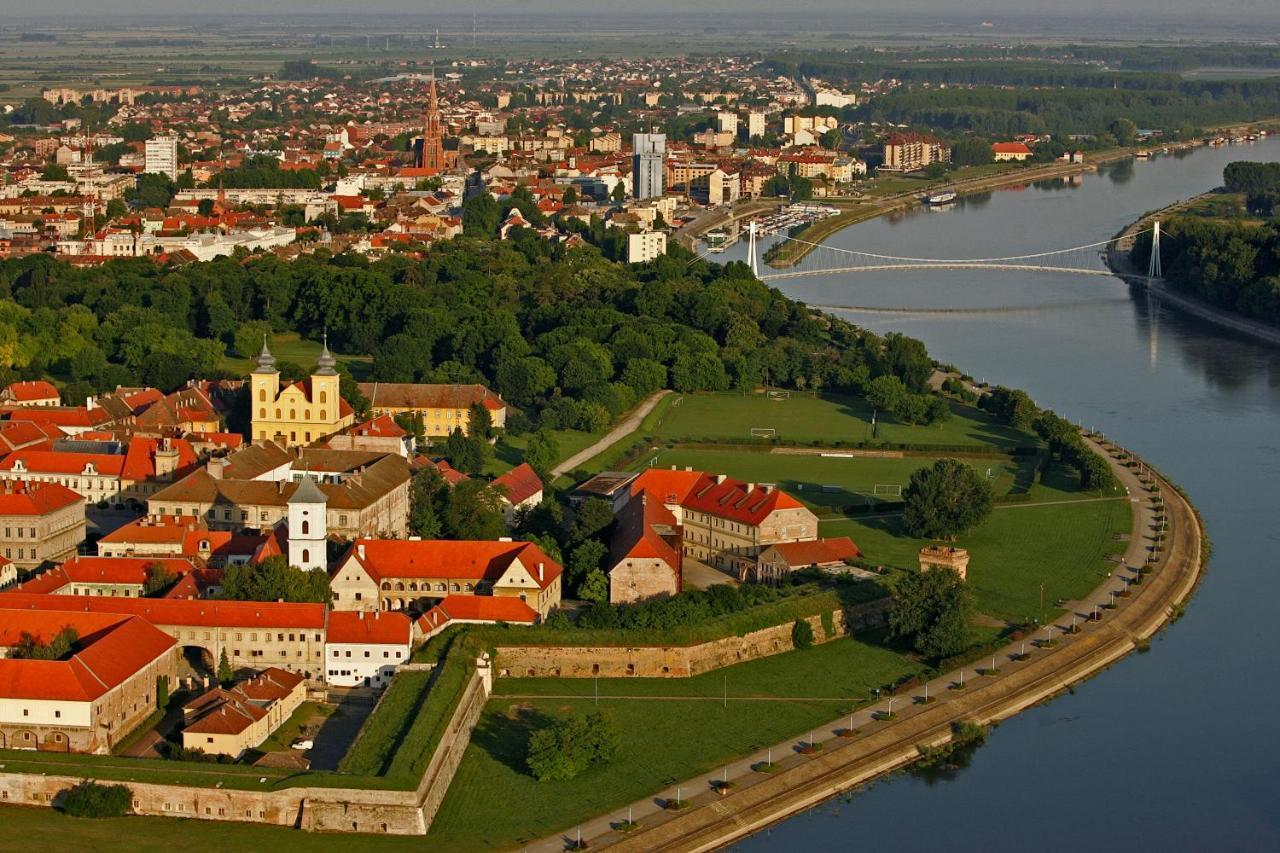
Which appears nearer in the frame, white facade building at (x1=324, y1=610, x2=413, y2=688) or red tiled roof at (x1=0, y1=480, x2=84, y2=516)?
white facade building at (x1=324, y1=610, x2=413, y2=688)

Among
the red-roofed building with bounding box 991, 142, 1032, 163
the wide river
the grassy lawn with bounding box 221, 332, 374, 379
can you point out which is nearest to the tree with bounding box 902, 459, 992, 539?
the wide river

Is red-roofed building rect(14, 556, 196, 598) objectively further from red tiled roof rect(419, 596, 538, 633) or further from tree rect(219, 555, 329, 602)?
red tiled roof rect(419, 596, 538, 633)

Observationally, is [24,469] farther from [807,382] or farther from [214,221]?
[214,221]

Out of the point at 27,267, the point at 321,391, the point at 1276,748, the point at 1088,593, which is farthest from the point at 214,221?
the point at 1276,748

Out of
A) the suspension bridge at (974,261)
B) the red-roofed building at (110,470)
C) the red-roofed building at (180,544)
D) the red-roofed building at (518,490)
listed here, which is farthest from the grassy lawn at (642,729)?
the suspension bridge at (974,261)

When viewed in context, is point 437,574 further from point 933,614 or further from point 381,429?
point 381,429

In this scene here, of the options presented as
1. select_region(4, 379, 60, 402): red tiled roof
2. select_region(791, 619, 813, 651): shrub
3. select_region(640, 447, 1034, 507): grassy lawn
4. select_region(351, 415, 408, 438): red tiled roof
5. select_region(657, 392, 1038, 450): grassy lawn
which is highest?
select_region(351, 415, 408, 438): red tiled roof
